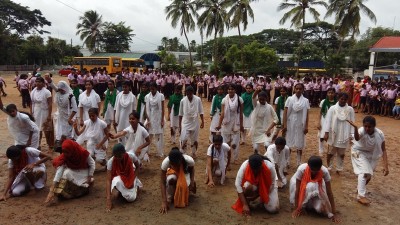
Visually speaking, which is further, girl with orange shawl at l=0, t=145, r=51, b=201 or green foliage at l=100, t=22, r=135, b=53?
green foliage at l=100, t=22, r=135, b=53

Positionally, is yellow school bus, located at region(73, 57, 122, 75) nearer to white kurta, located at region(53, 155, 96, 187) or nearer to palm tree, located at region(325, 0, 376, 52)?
palm tree, located at region(325, 0, 376, 52)

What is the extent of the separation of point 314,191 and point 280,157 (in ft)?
3.72

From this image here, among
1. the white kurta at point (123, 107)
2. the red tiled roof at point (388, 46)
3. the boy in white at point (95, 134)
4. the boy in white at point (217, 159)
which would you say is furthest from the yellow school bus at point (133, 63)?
the boy in white at point (217, 159)

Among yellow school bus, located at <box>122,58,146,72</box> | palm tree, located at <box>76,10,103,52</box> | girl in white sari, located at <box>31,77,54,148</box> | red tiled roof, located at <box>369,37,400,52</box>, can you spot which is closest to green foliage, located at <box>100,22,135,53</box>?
palm tree, located at <box>76,10,103,52</box>

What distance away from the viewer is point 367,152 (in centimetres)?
542

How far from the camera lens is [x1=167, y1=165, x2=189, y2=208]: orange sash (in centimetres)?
492

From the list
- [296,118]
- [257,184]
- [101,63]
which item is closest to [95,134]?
[257,184]

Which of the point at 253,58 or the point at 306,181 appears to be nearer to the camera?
the point at 306,181

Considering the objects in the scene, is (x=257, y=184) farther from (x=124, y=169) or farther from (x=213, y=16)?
(x=213, y=16)

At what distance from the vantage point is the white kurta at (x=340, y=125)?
641 cm

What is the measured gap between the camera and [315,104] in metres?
16.9

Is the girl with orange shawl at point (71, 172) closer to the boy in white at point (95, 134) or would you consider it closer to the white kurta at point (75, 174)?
the white kurta at point (75, 174)

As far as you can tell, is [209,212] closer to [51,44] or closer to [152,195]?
[152,195]

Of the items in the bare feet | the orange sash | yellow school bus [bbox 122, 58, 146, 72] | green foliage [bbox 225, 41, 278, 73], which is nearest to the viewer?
the orange sash
